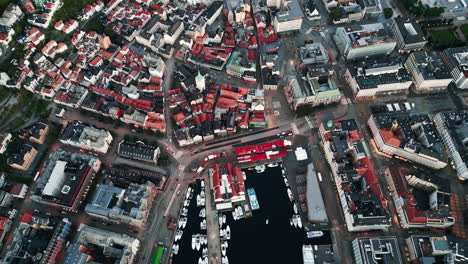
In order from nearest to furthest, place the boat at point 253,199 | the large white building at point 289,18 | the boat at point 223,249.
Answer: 1. the boat at point 223,249
2. the boat at point 253,199
3. the large white building at point 289,18

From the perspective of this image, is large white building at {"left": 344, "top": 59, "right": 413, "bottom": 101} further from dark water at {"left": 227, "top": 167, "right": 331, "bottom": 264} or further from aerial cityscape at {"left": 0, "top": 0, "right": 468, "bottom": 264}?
dark water at {"left": 227, "top": 167, "right": 331, "bottom": 264}

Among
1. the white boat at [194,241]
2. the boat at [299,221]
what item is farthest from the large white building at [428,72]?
the white boat at [194,241]

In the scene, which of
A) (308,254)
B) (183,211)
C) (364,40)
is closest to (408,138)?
(364,40)

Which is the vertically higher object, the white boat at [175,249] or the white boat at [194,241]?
the white boat at [194,241]

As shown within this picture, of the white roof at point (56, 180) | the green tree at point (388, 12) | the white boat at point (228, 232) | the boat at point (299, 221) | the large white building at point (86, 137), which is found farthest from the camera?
the green tree at point (388, 12)

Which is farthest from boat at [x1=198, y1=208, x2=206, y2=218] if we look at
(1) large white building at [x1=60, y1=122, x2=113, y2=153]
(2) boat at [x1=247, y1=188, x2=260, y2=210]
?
(1) large white building at [x1=60, y1=122, x2=113, y2=153]

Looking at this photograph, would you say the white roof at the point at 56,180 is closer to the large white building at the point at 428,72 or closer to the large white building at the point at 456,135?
the large white building at the point at 456,135

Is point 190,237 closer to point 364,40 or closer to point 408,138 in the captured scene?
point 408,138

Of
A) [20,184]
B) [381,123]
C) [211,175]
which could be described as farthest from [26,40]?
[381,123]
